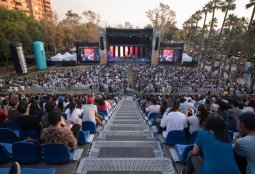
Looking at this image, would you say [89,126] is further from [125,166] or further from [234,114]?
[234,114]

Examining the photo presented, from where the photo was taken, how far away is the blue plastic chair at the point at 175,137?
15.3 feet

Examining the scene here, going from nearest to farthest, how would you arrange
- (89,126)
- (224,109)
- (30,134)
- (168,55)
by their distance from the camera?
(30,134)
(89,126)
(224,109)
(168,55)

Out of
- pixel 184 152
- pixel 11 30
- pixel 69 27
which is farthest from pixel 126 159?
pixel 69 27

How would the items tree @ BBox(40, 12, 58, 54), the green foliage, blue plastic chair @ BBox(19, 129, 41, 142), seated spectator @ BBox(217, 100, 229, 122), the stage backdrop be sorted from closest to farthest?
blue plastic chair @ BBox(19, 129, 41, 142) < seated spectator @ BBox(217, 100, 229, 122) < the stage backdrop < the green foliage < tree @ BBox(40, 12, 58, 54)

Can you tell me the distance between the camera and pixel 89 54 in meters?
41.8

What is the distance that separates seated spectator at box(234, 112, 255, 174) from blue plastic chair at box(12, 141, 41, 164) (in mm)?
3148

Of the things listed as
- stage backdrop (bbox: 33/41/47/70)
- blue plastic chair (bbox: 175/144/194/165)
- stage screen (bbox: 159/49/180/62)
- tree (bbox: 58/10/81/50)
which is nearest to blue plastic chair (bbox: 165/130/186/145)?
blue plastic chair (bbox: 175/144/194/165)

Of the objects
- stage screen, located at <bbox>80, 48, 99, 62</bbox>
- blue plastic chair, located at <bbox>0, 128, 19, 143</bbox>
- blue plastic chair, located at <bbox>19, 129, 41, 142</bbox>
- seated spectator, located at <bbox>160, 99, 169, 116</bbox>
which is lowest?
stage screen, located at <bbox>80, 48, 99, 62</bbox>

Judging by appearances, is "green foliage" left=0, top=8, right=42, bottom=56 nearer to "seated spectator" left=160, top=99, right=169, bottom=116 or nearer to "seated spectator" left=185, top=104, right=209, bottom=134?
"seated spectator" left=160, top=99, right=169, bottom=116

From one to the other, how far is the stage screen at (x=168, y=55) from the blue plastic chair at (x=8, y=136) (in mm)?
39232

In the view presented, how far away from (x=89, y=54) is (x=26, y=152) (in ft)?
129

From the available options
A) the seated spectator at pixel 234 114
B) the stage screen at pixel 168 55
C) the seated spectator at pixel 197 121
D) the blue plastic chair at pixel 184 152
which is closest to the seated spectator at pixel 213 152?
the blue plastic chair at pixel 184 152

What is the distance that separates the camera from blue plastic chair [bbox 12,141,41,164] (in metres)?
3.70

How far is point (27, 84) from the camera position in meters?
25.9
